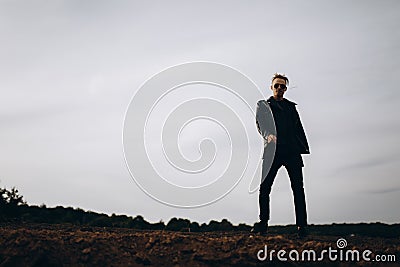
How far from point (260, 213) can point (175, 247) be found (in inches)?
71.4

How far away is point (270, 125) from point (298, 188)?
107cm

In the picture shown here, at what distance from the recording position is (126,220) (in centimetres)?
1280

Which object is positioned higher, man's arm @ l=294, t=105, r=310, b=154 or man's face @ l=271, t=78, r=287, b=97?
man's face @ l=271, t=78, r=287, b=97

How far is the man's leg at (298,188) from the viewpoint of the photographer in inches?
341

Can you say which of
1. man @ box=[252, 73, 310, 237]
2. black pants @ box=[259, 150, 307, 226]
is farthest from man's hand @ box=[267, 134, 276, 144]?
black pants @ box=[259, 150, 307, 226]

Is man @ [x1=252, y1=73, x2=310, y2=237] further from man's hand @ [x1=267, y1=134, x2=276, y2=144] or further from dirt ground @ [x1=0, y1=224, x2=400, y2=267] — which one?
dirt ground @ [x1=0, y1=224, x2=400, y2=267]

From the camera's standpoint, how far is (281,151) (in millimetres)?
8656

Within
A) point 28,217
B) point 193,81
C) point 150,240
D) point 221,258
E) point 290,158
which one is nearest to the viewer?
point 221,258

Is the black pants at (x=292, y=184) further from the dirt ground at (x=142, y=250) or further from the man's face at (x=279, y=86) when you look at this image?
the man's face at (x=279, y=86)

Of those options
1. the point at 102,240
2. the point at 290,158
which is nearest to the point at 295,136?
the point at 290,158

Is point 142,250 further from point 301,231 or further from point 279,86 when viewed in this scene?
point 279,86

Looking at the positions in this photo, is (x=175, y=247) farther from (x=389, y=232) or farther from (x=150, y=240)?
(x=389, y=232)

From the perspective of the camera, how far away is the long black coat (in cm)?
871

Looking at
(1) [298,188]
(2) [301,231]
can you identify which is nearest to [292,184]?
(1) [298,188]
